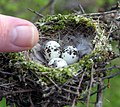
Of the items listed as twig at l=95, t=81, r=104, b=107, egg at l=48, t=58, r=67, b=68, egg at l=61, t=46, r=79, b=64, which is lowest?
twig at l=95, t=81, r=104, b=107

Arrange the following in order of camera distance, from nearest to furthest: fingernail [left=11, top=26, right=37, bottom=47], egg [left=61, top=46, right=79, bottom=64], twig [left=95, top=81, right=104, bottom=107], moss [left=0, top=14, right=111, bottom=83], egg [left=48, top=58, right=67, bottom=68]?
fingernail [left=11, top=26, right=37, bottom=47] → twig [left=95, top=81, right=104, bottom=107] → moss [left=0, top=14, right=111, bottom=83] → egg [left=48, top=58, right=67, bottom=68] → egg [left=61, top=46, right=79, bottom=64]

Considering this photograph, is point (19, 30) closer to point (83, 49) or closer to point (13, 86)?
point (13, 86)

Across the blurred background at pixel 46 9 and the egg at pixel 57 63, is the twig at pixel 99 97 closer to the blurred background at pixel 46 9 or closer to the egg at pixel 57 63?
the egg at pixel 57 63

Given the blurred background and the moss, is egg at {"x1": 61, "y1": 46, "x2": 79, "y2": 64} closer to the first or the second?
the moss

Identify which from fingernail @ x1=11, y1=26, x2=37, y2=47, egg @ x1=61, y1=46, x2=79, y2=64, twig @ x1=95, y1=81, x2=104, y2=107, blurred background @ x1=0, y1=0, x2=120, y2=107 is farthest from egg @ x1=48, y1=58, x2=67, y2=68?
blurred background @ x1=0, y1=0, x2=120, y2=107

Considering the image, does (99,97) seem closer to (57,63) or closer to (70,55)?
(57,63)

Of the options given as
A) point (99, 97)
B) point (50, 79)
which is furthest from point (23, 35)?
point (99, 97)

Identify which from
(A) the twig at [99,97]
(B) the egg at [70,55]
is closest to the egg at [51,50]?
(B) the egg at [70,55]
